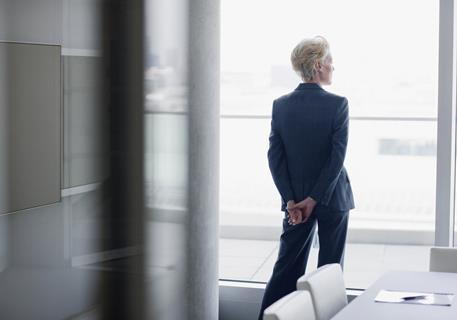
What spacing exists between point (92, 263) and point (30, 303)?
48cm

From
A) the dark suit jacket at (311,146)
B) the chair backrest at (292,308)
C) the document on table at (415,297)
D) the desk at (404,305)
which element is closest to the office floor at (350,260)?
the dark suit jacket at (311,146)

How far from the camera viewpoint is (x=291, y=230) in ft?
15.0

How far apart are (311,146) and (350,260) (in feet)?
6.71

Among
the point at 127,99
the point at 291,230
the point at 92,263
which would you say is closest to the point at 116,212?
the point at 92,263

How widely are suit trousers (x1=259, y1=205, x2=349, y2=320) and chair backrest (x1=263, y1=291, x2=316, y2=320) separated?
1648 millimetres

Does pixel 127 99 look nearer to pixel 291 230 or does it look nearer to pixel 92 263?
pixel 92 263

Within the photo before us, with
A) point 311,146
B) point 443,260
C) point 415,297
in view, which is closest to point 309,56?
point 311,146

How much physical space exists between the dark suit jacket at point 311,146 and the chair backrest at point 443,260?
84 centimetres

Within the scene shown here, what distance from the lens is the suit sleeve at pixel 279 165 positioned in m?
4.50

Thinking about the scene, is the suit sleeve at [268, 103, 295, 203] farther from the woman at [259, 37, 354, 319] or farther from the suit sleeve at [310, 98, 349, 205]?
the suit sleeve at [310, 98, 349, 205]

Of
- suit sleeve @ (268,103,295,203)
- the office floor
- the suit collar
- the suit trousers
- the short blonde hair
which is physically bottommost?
the office floor

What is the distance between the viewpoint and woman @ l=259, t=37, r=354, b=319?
4391 mm

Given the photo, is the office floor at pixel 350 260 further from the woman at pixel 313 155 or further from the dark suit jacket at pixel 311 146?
the dark suit jacket at pixel 311 146

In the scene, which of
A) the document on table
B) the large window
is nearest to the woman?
the large window
